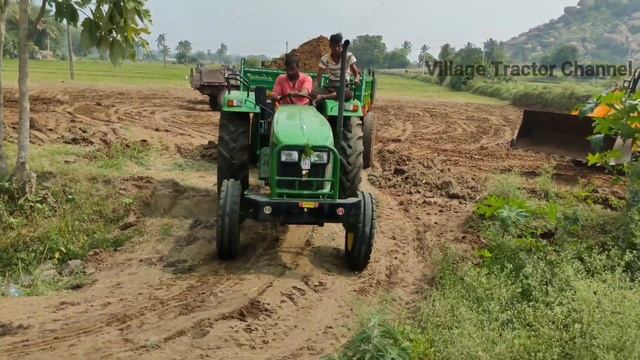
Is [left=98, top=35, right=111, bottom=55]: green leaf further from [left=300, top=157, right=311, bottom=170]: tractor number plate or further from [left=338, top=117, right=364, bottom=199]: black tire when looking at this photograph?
[left=338, top=117, right=364, bottom=199]: black tire

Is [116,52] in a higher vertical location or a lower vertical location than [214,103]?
higher

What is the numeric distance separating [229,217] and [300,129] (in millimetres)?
1045

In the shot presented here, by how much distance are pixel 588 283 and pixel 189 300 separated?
122 inches

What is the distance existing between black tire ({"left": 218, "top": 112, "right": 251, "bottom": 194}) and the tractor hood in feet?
2.89

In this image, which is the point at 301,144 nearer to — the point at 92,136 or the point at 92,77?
the point at 92,136

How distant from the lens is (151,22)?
23.4 feet

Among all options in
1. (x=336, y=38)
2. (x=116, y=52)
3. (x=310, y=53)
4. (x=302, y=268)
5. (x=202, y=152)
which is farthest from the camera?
(x=310, y=53)

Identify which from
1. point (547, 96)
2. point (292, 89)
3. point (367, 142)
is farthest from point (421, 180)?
point (547, 96)

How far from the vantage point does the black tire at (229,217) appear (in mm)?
5965

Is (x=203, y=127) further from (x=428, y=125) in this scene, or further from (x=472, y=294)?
(x=472, y=294)

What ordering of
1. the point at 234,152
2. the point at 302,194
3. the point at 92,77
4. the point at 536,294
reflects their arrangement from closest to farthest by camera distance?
the point at 536,294, the point at 302,194, the point at 234,152, the point at 92,77

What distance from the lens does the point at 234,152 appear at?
285 inches

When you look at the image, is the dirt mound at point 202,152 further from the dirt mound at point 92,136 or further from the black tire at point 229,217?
the black tire at point 229,217

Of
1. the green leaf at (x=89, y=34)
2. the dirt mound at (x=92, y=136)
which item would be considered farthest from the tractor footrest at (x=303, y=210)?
the dirt mound at (x=92, y=136)
